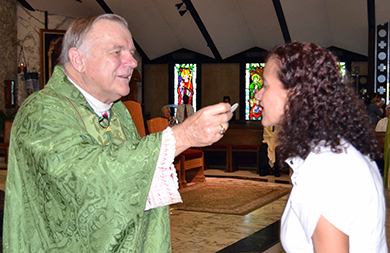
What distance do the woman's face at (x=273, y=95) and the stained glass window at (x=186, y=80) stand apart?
1506 centimetres

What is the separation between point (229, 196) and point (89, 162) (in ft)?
16.6

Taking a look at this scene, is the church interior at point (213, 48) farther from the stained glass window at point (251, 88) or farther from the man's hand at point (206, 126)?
the man's hand at point (206, 126)

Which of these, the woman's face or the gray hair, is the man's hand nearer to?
the woman's face

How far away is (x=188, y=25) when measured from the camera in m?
14.6

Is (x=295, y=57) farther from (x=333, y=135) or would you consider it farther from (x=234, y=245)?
(x=234, y=245)

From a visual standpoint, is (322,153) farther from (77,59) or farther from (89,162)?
(77,59)

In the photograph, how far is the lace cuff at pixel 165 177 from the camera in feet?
4.16

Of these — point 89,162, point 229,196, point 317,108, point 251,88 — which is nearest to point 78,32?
point 89,162

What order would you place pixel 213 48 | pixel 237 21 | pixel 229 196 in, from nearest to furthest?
1. pixel 229 196
2. pixel 237 21
3. pixel 213 48

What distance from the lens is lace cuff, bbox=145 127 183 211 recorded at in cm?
127

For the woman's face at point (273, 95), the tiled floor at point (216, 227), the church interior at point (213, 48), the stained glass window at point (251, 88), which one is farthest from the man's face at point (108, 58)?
the stained glass window at point (251, 88)

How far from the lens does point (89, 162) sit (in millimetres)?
1193

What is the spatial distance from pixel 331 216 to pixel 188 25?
14017mm

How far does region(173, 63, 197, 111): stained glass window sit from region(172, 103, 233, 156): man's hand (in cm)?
1518
